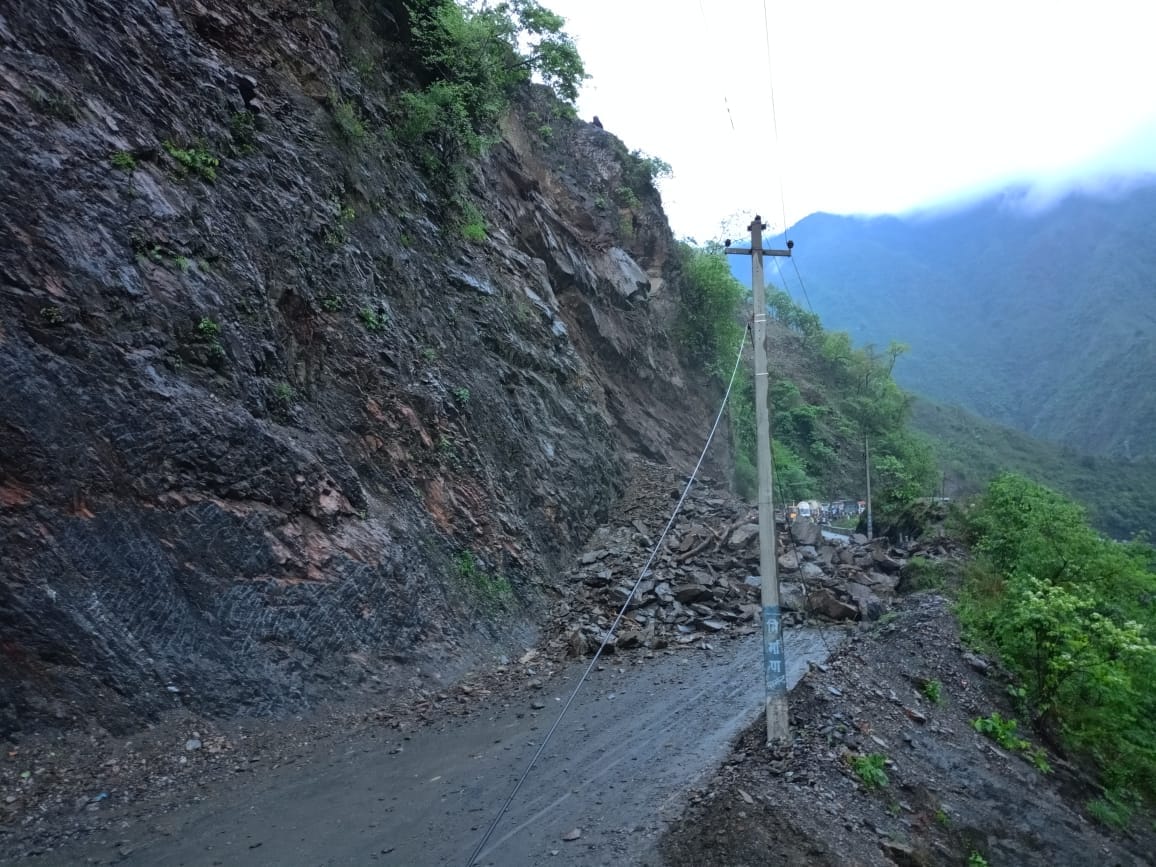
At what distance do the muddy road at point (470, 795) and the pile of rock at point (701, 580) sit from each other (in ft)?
10.9

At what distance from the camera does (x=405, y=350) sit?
1446cm

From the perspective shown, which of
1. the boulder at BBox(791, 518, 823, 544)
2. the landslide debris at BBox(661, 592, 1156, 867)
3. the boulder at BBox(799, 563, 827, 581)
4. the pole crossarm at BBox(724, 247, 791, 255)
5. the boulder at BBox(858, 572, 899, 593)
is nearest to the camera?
the landslide debris at BBox(661, 592, 1156, 867)

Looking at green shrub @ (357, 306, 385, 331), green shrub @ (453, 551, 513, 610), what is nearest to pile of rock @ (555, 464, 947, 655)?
green shrub @ (453, 551, 513, 610)

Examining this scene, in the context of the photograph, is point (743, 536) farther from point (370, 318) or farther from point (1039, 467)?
point (1039, 467)

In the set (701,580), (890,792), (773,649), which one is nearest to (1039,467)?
(701,580)

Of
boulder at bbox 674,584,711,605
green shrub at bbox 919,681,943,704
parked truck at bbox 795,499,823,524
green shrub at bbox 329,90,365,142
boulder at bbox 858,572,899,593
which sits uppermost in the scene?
green shrub at bbox 329,90,365,142

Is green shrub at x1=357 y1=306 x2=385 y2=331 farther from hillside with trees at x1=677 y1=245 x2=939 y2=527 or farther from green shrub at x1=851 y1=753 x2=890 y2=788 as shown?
hillside with trees at x1=677 y1=245 x2=939 y2=527

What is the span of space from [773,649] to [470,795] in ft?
12.3

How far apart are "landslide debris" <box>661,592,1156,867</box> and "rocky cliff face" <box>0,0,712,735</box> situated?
19.9 ft

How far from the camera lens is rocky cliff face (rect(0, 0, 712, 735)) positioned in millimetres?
7742

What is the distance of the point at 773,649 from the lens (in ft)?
23.9

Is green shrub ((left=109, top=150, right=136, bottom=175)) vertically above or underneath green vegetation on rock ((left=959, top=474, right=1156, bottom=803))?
above

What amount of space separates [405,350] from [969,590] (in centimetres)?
1513

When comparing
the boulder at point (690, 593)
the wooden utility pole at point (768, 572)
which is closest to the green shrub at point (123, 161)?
the wooden utility pole at point (768, 572)
